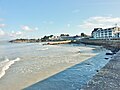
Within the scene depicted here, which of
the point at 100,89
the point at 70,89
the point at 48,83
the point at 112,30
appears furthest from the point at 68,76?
the point at 112,30

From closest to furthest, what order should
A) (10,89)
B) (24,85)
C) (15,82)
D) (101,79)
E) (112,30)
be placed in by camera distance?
(101,79) → (10,89) → (24,85) → (15,82) → (112,30)

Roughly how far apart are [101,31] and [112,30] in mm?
6956

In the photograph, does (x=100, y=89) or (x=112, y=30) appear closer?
(x=100, y=89)

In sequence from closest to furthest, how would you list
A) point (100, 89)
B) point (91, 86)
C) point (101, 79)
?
point (100, 89)
point (91, 86)
point (101, 79)

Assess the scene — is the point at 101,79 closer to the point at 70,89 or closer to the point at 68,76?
the point at 70,89

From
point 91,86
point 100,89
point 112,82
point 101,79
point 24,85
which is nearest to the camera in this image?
point 100,89

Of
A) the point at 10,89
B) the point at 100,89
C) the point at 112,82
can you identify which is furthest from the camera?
the point at 10,89

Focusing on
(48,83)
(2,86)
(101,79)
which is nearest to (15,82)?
(2,86)

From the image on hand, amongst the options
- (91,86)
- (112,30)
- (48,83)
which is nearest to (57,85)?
(48,83)

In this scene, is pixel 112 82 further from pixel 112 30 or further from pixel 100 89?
pixel 112 30

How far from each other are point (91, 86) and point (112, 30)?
79312 millimetres

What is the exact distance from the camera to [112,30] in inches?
3344

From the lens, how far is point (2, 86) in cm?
1227

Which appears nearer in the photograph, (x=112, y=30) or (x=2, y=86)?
(x=2, y=86)
